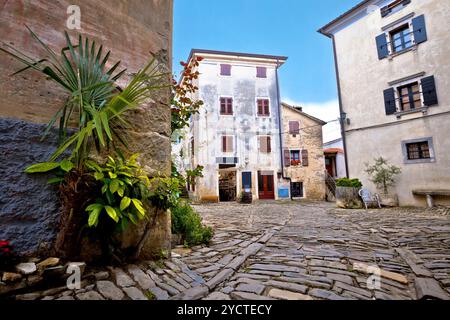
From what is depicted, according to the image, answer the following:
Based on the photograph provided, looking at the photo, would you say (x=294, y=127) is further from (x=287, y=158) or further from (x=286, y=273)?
(x=286, y=273)

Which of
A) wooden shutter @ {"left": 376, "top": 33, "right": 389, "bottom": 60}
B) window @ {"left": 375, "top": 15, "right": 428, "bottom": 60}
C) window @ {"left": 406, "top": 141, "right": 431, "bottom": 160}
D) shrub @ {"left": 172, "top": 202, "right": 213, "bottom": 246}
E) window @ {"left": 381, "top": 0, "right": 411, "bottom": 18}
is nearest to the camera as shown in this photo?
shrub @ {"left": 172, "top": 202, "right": 213, "bottom": 246}

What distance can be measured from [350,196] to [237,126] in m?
9.90

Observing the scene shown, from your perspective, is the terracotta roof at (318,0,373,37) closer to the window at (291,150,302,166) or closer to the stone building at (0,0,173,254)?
the window at (291,150,302,166)

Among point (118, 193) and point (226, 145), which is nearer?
point (118, 193)

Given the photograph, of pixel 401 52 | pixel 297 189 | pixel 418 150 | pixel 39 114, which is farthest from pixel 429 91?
pixel 39 114

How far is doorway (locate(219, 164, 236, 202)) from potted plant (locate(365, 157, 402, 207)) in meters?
9.52

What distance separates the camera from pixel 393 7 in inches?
454

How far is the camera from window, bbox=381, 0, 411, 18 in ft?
36.8

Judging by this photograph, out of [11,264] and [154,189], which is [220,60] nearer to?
[154,189]

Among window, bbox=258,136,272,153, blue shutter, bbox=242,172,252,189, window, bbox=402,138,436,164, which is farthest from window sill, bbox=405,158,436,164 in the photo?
blue shutter, bbox=242,172,252,189

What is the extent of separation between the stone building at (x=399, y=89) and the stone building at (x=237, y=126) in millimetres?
6286

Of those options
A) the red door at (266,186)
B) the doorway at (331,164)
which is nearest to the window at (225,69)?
the red door at (266,186)
